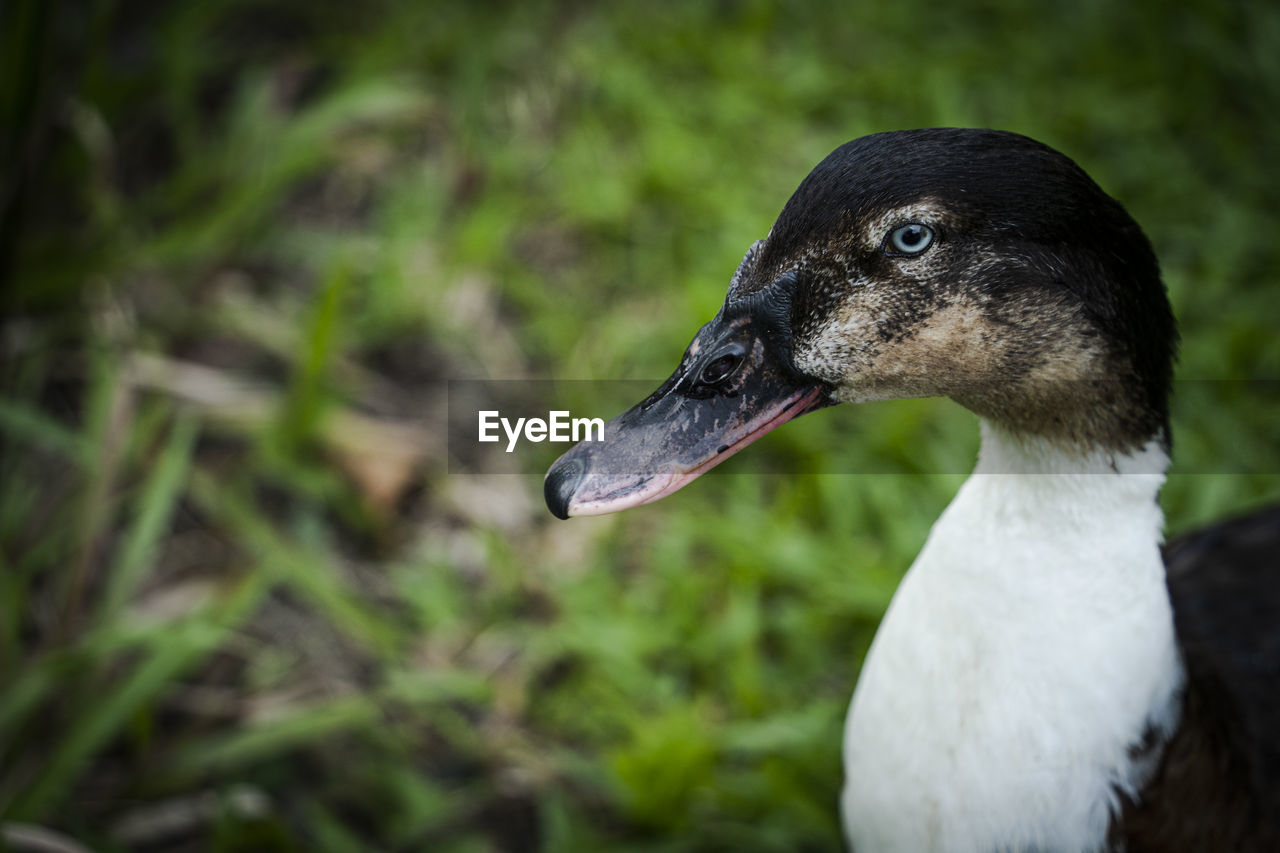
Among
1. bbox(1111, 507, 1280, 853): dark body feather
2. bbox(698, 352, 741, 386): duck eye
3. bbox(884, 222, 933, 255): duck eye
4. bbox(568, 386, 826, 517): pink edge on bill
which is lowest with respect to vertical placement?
bbox(1111, 507, 1280, 853): dark body feather

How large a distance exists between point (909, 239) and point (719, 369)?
23 centimetres

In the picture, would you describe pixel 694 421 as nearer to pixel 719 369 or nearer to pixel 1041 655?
pixel 719 369

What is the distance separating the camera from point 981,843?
1.08 metres

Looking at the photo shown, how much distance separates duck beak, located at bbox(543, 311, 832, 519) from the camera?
103 centimetres

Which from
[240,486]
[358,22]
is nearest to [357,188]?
[358,22]

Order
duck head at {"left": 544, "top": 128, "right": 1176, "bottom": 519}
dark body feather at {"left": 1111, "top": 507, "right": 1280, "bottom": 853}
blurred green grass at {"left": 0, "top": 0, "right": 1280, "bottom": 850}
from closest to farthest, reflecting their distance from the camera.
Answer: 1. duck head at {"left": 544, "top": 128, "right": 1176, "bottom": 519}
2. dark body feather at {"left": 1111, "top": 507, "right": 1280, "bottom": 853}
3. blurred green grass at {"left": 0, "top": 0, "right": 1280, "bottom": 850}

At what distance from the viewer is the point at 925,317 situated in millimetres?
1020

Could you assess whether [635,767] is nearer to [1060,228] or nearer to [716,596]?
[716,596]

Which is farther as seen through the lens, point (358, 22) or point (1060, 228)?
point (358, 22)

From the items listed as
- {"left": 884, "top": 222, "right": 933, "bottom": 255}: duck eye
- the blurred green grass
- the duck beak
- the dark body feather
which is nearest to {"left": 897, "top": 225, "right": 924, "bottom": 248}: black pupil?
{"left": 884, "top": 222, "right": 933, "bottom": 255}: duck eye

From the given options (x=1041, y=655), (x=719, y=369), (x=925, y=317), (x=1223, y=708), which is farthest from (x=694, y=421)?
(x=1223, y=708)

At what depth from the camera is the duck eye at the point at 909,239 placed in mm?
977

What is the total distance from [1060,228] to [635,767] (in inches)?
42.5

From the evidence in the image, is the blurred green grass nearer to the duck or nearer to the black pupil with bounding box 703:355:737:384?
the duck
